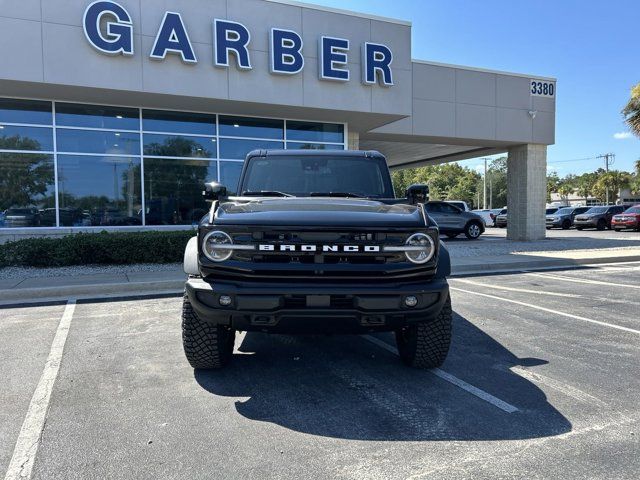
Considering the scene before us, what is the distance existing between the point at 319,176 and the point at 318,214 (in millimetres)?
1537

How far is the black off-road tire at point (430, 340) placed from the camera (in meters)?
4.02

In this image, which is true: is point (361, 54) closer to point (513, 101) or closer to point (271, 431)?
point (513, 101)

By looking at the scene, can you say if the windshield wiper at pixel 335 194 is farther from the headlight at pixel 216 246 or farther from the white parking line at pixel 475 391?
the white parking line at pixel 475 391

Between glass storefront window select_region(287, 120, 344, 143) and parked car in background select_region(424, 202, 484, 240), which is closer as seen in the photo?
glass storefront window select_region(287, 120, 344, 143)

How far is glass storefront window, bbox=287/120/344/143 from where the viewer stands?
14.8m

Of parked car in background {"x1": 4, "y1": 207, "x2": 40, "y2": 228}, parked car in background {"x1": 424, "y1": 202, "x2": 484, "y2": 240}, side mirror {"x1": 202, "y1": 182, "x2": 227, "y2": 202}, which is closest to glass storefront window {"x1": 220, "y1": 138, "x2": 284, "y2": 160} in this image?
parked car in background {"x1": 4, "y1": 207, "x2": 40, "y2": 228}

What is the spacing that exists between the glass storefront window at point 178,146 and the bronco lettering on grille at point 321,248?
11197 mm

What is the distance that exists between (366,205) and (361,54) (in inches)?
423

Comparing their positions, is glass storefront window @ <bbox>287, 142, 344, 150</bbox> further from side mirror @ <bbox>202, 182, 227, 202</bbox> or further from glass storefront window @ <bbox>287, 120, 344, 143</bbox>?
side mirror @ <bbox>202, 182, 227, 202</bbox>

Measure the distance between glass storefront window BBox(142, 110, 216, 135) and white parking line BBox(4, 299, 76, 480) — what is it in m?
9.36

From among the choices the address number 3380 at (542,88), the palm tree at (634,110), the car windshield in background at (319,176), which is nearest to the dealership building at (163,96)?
the address number 3380 at (542,88)

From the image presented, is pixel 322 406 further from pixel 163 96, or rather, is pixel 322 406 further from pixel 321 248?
pixel 163 96

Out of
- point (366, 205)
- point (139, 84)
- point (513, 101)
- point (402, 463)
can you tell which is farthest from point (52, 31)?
point (513, 101)

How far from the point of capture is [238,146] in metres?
14.4
